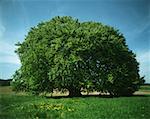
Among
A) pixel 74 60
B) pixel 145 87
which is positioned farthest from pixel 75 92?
pixel 145 87

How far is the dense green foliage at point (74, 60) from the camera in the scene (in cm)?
2917

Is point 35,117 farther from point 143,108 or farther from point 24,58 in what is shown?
point 24,58

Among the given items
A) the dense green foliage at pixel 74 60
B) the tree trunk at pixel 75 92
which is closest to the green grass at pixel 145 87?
the dense green foliage at pixel 74 60

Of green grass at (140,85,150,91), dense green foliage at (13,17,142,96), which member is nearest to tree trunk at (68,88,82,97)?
dense green foliage at (13,17,142,96)

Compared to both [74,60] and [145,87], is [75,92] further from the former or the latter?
[145,87]

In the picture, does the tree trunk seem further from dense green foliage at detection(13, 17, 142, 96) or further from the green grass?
the green grass

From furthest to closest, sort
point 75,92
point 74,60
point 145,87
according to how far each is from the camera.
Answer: point 145,87 < point 75,92 < point 74,60

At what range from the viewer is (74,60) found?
28.5m

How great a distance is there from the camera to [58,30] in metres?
30.4

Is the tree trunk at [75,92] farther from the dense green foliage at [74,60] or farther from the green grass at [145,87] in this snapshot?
the green grass at [145,87]

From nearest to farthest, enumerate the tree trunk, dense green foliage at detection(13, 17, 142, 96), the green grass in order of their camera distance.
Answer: dense green foliage at detection(13, 17, 142, 96) < the tree trunk < the green grass

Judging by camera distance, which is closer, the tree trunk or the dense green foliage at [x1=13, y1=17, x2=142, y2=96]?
the dense green foliage at [x1=13, y1=17, x2=142, y2=96]

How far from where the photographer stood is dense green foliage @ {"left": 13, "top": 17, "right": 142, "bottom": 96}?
2917cm

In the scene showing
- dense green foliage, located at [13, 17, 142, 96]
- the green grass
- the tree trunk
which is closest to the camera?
dense green foliage, located at [13, 17, 142, 96]
